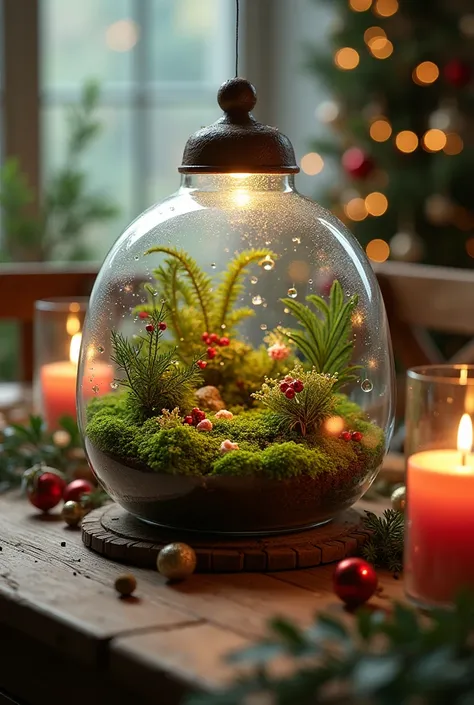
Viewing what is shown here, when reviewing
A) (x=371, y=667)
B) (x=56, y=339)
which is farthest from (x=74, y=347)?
(x=371, y=667)

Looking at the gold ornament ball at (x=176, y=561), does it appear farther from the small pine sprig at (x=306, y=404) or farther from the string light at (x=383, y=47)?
the string light at (x=383, y=47)

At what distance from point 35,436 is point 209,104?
3.10 m

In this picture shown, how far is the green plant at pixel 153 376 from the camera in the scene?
1224mm

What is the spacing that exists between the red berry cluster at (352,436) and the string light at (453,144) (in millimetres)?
2598

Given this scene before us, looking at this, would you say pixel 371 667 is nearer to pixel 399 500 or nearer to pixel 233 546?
pixel 233 546

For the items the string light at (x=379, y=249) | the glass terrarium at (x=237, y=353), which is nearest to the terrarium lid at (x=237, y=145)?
the glass terrarium at (x=237, y=353)

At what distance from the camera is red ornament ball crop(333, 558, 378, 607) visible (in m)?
1.03

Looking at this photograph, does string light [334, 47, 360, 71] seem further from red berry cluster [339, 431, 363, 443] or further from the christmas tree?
red berry cluster [339, 431, 363, 443]

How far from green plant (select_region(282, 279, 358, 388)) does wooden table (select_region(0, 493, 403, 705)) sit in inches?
9.8

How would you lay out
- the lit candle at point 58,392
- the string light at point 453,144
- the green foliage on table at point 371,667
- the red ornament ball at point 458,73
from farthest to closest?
the string light at point 453,144 → the red ornament ball at point 458,73 → the lit candle at point 58,392 → the green foliage on table at point 371,667

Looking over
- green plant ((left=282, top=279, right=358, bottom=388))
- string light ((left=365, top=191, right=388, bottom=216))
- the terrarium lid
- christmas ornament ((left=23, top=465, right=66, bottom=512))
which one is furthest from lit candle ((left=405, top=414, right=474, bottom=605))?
string light ((left=365, top=191, right=388, bottom=216))

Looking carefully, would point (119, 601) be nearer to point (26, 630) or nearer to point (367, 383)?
point (26, 630)

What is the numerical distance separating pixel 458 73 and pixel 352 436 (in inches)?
102

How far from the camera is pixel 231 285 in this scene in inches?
55.6
